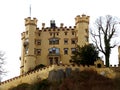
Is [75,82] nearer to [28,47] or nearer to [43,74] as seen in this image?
[43,74]

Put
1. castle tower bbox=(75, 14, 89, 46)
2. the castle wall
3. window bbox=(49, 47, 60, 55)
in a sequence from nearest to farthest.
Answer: the castle wall, castle tower bbox=(75, 14, 89, 46), window bbox=(49, 47, 60, 55)

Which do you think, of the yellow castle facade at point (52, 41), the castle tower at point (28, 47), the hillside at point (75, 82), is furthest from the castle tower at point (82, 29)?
the hillside at point (75, 82)

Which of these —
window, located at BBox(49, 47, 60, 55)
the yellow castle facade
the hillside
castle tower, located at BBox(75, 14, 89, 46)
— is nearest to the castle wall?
the hillside

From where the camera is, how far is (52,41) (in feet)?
298

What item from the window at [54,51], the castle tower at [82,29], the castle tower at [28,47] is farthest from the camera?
the window at [54,51]

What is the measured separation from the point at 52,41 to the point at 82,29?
5.84 metres

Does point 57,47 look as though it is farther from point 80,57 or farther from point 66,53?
point 80,57

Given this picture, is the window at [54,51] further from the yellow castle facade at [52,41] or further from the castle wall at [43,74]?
the castle wall at [43,74]

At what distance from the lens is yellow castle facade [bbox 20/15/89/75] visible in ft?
294

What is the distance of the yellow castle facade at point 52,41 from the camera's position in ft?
294

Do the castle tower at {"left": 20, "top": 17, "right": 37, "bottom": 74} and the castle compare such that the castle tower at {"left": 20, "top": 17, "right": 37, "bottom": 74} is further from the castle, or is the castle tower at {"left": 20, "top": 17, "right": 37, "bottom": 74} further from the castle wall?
the castle wall

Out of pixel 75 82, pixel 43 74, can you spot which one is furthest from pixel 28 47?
pixel 75 82

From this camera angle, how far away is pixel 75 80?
209 feet

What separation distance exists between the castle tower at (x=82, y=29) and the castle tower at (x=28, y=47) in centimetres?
787
